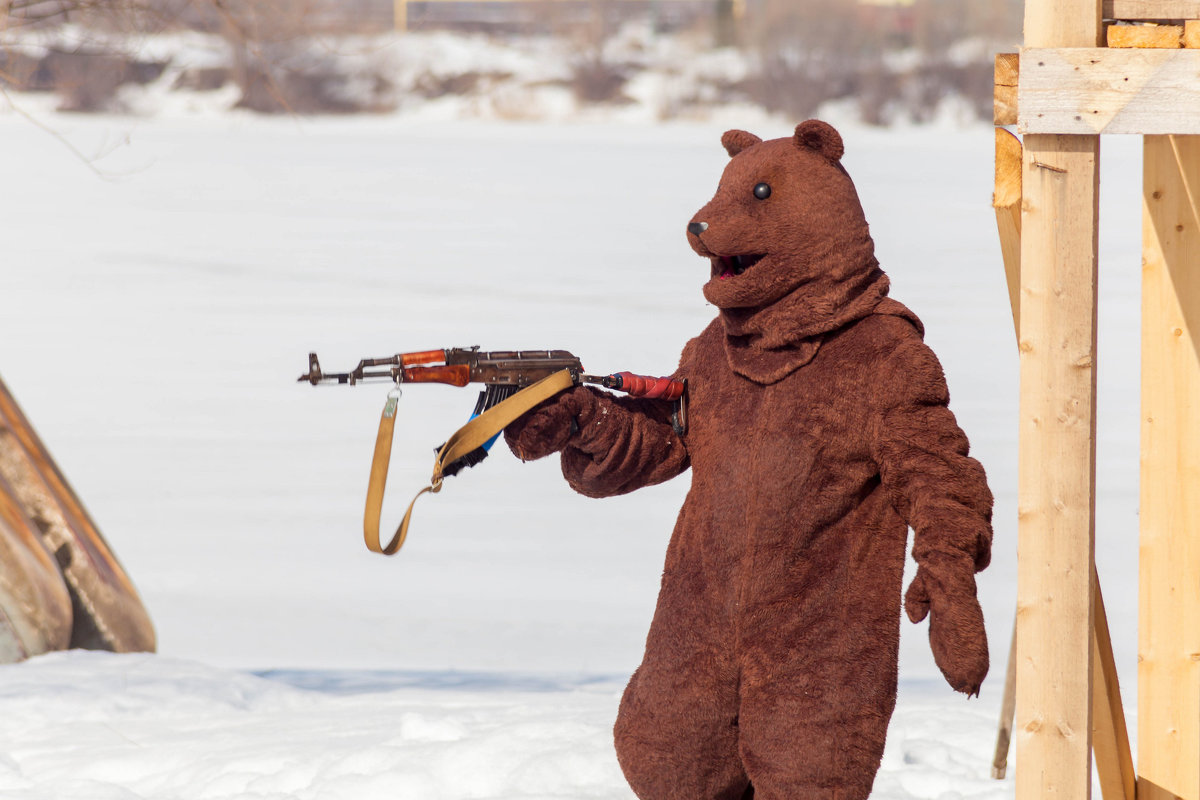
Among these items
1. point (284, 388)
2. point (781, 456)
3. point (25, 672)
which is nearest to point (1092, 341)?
point (781, 456)

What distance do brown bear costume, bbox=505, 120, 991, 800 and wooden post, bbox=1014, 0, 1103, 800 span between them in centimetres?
10

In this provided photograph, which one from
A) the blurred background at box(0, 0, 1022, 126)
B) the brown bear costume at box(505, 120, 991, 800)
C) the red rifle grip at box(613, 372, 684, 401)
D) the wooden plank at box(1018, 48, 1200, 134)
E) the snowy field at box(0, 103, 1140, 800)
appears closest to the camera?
the wooden plank at box(1018, 48, 1200, 134)

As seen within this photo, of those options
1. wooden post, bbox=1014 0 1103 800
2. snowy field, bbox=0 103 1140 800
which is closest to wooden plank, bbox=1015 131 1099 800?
wooden post, bbox=1014 0 1103 800

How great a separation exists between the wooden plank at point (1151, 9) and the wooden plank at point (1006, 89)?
0.16 metres

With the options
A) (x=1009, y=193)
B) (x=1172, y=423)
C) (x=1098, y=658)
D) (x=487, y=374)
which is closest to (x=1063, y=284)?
(x=1009, y=193)

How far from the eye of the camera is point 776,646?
7.64ft

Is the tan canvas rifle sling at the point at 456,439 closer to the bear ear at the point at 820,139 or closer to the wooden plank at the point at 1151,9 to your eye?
the bear ear at the point at 820,139

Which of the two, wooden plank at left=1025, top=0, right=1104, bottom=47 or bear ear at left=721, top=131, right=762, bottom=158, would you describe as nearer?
wooden plank at left=1025, top=0, right=1104, bottom=47

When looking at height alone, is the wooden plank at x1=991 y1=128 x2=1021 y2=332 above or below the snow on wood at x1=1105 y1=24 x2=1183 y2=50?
below

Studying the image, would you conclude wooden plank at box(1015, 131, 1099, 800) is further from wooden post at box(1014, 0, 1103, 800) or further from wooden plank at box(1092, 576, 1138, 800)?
wooden plank at box(1092, 576, 1138, 800)

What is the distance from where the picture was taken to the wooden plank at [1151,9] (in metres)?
2.21

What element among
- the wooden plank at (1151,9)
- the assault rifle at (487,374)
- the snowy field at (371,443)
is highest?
the wooden plank at (1151,9)

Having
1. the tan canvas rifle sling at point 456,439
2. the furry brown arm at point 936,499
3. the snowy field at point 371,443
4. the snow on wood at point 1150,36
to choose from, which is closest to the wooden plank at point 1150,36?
the snow on wood at point 1150,36

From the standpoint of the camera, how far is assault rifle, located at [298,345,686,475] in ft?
7.55
